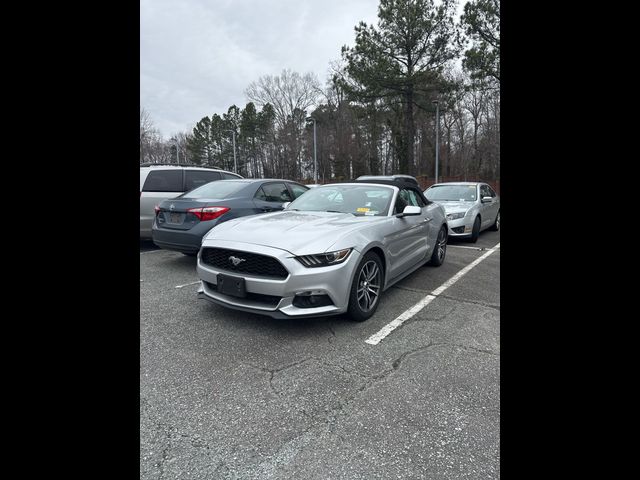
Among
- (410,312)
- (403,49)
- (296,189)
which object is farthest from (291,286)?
(403,49)

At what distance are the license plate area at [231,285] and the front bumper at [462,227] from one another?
637 centimetres

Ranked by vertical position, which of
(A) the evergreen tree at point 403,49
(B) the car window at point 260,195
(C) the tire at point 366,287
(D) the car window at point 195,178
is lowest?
(C) the tire at point 366,287

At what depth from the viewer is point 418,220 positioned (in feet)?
16.4

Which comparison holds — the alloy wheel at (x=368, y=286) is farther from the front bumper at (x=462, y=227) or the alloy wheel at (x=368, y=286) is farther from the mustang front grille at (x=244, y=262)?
the front bumper at (x=462, y=227)

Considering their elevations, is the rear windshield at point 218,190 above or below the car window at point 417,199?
above

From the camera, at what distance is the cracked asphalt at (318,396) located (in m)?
1.88

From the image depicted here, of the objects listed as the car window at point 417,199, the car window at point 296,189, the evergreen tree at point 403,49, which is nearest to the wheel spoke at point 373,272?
the car window at point 417,199

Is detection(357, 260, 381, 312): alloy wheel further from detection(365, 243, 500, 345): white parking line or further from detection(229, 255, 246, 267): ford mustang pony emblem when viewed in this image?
detection(229, 255, 246, 267): ford mustang pony emblem

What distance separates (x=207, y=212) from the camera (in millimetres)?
5504

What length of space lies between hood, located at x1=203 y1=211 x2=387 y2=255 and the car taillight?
54.2 inches

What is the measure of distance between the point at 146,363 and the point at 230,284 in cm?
91
